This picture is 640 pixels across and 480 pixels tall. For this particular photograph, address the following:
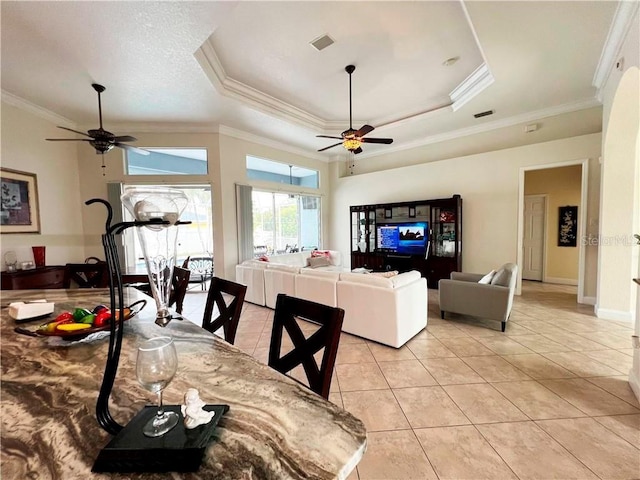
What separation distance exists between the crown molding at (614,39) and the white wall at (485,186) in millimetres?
1067

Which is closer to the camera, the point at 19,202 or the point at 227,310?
the point at 227,310

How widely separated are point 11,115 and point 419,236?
7182mm

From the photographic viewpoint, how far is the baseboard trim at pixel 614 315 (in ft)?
11.8

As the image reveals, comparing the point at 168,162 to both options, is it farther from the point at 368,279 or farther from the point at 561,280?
the point at 561,280

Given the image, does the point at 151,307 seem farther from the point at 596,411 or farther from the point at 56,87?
the point at 56,87

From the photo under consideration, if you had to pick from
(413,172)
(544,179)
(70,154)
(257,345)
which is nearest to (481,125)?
(413,172)

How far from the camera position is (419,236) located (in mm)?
5887

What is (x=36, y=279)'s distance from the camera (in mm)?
3818

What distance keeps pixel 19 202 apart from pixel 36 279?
1.23m

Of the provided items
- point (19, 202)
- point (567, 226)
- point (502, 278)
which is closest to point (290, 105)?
point (502, 278)

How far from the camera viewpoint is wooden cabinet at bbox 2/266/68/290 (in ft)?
11.7

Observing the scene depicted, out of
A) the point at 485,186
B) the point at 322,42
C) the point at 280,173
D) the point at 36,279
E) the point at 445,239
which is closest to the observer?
the point at 322,42

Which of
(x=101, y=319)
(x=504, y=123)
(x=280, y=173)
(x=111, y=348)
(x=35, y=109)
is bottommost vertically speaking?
(x=101, y=319)

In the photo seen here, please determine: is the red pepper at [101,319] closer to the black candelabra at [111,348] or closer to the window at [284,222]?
the black candelabra at [111,348]
